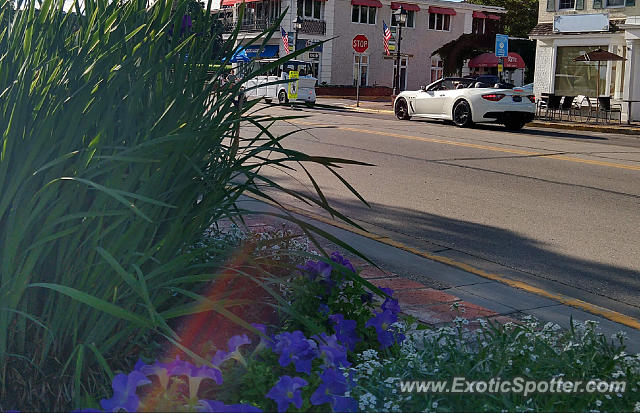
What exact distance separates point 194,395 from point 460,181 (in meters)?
8.97

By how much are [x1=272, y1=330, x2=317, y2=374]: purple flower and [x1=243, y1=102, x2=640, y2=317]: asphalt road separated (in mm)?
1007

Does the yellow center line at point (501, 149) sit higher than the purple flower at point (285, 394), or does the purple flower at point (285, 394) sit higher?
the purple flower at point (285, 394)

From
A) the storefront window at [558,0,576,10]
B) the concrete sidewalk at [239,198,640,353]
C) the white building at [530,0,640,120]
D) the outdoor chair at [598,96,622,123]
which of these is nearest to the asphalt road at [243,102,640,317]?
the concrete sidewalk at [239,198,640,353]

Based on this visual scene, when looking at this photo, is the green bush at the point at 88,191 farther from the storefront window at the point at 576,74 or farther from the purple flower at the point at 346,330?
the storefront window at the point at 576,74

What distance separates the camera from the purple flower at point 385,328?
315cm

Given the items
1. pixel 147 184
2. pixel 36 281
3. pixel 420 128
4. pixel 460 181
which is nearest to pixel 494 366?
pixel 147 184

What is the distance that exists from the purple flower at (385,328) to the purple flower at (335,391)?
30.0 inches

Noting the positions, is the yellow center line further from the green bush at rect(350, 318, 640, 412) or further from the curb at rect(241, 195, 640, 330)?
the green bush at rect(350, 318, 640, 412)

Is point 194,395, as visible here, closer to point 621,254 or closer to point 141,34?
point 141,34

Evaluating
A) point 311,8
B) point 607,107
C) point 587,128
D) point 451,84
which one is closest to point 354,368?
point 451,84

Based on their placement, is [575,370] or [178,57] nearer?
[575,370]

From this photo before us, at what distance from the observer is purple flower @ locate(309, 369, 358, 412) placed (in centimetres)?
225

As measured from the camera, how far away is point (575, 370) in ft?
8.95

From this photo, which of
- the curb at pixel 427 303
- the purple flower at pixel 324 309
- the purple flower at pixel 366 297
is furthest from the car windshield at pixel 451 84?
the purple flower at pixel 324 309
